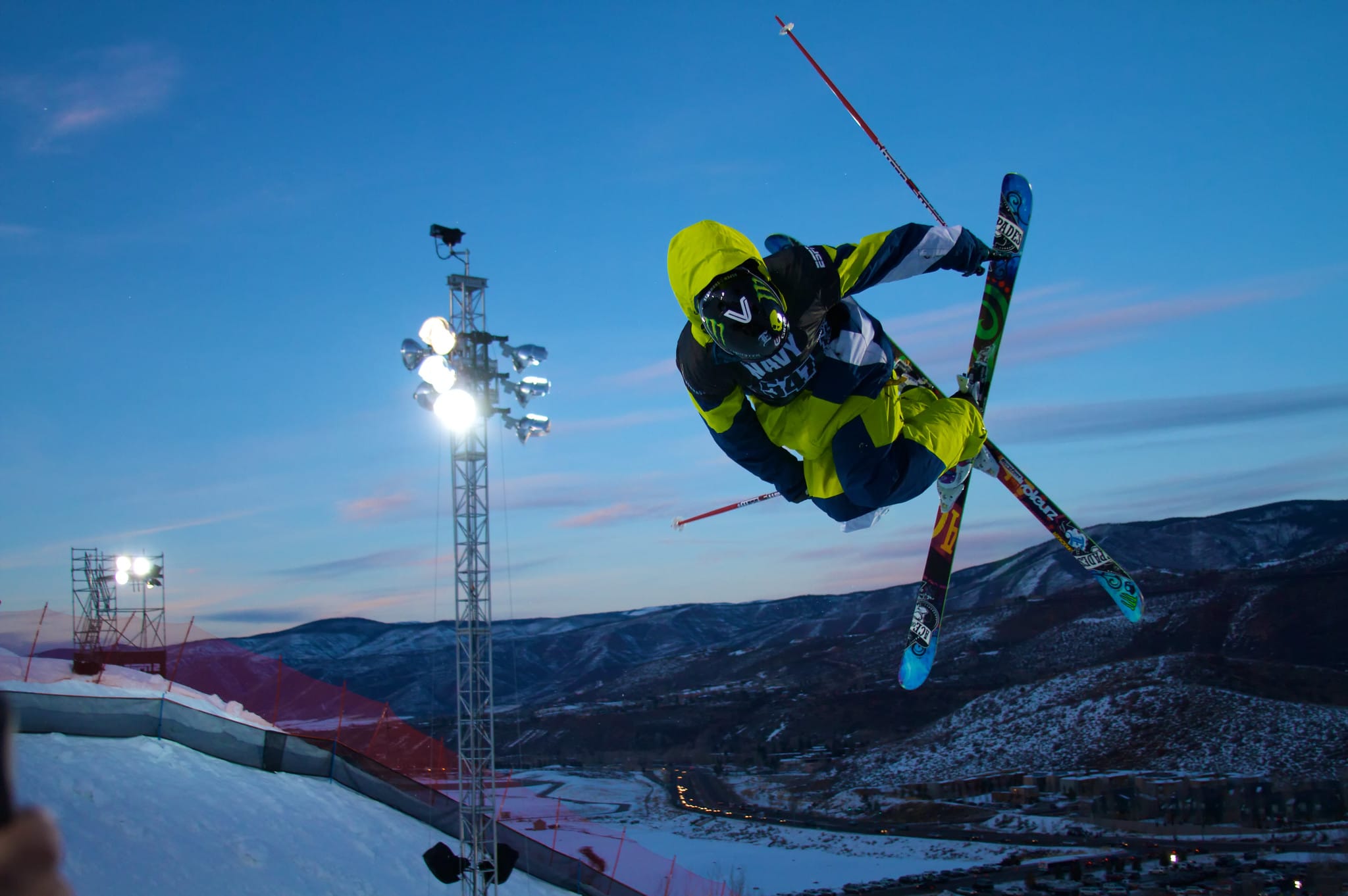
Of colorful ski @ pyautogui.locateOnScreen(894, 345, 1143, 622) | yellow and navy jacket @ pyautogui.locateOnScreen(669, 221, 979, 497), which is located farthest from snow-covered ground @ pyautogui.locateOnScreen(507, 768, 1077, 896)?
yellow and navy jacket @ pyautogui.locateOnScreen(669, 221, 979, 497)

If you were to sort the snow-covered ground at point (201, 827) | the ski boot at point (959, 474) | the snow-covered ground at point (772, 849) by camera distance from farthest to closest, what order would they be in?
the snow-covered ground at point (772, 849) < the snow-covered ground at point (201, 827) < the ski boot at point (959, 474)

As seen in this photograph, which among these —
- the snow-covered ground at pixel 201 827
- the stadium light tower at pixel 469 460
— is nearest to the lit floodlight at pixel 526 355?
the stadium light tower at pixel 469 460

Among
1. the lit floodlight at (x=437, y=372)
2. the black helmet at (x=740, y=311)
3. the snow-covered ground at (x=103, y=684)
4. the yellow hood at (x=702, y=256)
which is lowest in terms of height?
the snow-covered ground at (x=103, y=684)

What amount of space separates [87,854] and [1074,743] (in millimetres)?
64060

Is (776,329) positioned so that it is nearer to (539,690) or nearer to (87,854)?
(87,854)

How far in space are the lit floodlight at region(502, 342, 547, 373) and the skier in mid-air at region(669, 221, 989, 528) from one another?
11.7 m

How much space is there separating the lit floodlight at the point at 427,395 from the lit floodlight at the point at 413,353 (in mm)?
402

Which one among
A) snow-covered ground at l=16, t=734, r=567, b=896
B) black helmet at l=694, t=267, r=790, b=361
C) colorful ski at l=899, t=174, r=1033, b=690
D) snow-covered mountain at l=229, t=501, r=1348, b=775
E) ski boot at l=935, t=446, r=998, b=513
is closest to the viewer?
black helmet at l=694, t=267, r=790, b=361

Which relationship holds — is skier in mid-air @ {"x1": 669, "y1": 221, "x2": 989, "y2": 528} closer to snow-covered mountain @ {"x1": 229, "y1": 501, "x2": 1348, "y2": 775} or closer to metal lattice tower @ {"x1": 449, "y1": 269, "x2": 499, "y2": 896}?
metal lattice tower @ {"x1": 449, "y1": 269, "x2": 499, "y2": 896}

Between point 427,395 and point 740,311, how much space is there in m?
12.6

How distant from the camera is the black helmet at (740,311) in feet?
11.4

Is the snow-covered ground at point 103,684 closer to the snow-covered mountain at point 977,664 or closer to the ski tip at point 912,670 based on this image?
the ski tip at point 912,670

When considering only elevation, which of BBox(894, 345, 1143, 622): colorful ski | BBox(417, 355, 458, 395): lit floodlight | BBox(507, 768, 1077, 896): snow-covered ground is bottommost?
BBox(507, 768, 1077, 896): snow-covered ground

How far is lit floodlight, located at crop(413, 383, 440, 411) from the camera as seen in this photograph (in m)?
15.2
